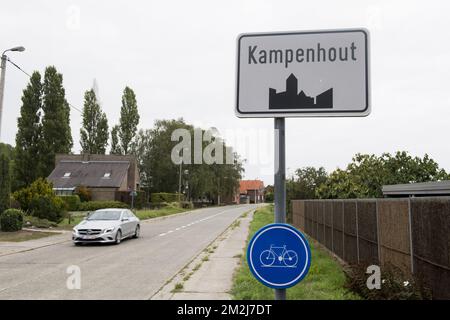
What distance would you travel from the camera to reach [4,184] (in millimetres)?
20422

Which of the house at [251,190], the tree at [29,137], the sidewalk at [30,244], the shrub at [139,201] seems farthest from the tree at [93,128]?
the house at [251,190]

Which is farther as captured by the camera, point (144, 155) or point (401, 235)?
point (144, 155)

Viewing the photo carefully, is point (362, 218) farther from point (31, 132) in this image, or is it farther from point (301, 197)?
point (31, 132)

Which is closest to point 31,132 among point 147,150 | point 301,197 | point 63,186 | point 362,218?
point 63,186

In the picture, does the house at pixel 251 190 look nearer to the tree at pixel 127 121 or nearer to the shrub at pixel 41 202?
the tree at pixel 127 121

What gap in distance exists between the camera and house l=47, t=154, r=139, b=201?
2104 inches

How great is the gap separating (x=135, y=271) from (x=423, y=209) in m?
6.83

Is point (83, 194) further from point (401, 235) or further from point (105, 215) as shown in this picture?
point (401, 235)

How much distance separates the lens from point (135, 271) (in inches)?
409

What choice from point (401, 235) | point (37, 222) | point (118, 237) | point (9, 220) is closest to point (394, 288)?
point (401, 235)

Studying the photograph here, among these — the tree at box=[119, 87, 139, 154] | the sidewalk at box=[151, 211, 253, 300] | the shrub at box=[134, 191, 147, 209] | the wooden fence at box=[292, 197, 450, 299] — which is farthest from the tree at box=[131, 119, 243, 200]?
the wooden fence at box=[292, 197, 450, 299]

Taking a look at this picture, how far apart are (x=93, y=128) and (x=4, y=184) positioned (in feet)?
155

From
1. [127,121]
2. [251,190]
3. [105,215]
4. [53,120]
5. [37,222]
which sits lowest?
[37,222]
